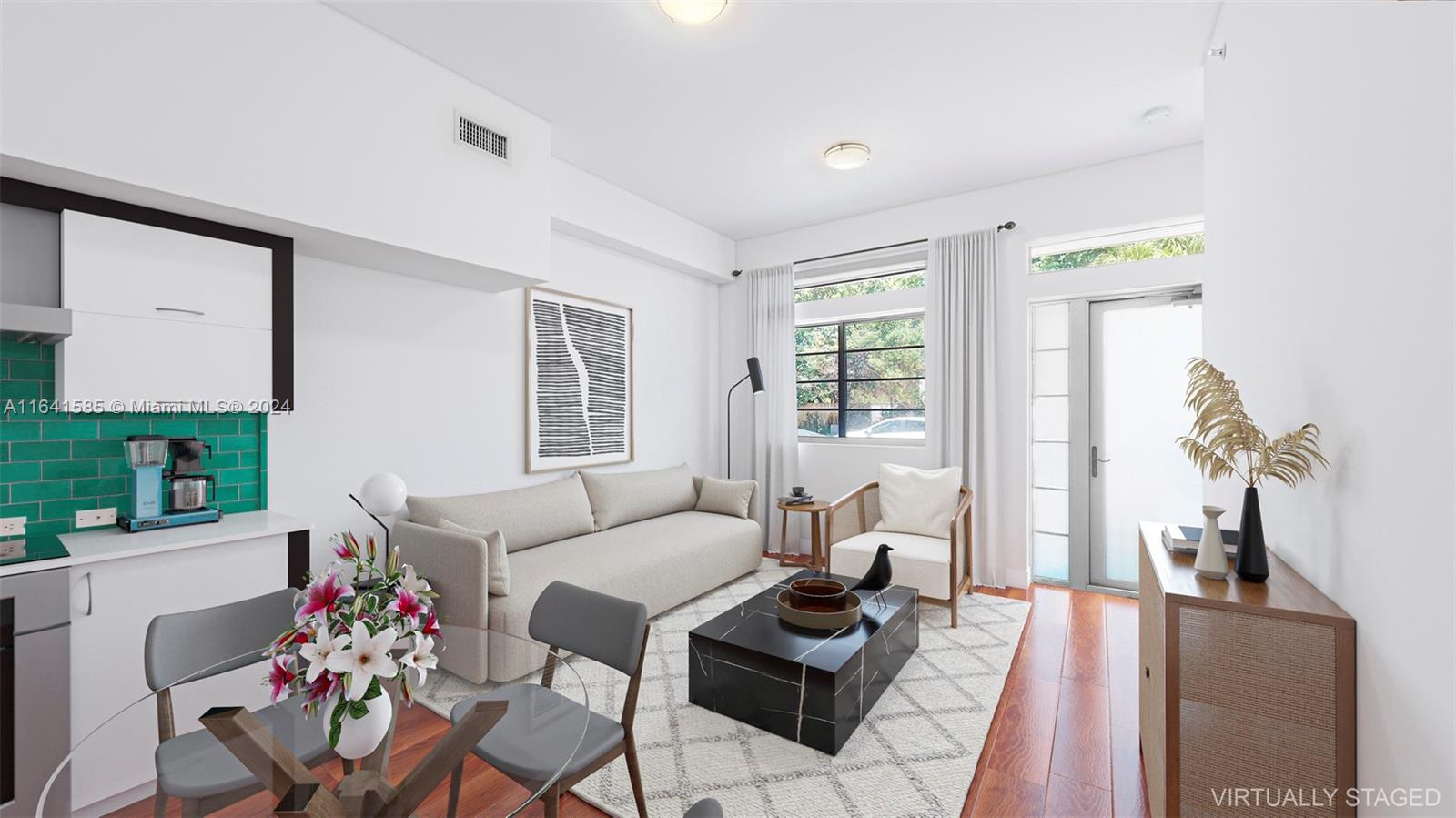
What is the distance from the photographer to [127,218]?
209 centimetres

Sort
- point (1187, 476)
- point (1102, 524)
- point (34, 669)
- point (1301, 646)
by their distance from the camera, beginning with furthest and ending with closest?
point (1102, 524), point (1187, 476), point (34, 669), point (1301, 646)

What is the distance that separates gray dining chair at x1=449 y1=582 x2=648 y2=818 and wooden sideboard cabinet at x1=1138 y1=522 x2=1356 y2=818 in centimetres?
140

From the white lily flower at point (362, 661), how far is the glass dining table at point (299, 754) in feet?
0.66

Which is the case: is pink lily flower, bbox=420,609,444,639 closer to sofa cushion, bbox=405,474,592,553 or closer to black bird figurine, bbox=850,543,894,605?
sofa cushion, bbox=405,474,592,553

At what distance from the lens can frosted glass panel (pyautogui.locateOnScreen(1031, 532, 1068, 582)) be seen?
4312 millimetres

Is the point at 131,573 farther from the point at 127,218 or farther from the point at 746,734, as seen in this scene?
the point at 746,734

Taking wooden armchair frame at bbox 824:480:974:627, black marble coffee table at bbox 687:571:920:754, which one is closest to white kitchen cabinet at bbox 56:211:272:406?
black marble coffee table at bbox 687:571:920:754

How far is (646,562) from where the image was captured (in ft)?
11.1

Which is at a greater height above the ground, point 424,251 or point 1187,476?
point 424,251

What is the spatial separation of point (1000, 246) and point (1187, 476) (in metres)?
2.00

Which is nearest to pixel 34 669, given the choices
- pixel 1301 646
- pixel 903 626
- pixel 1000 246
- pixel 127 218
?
pixel 127 218

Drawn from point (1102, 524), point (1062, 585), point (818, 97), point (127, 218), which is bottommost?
point (1062, 585)

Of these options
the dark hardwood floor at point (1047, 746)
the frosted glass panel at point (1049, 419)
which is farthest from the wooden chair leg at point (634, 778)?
the frosted glass panel at point (1049, 419)

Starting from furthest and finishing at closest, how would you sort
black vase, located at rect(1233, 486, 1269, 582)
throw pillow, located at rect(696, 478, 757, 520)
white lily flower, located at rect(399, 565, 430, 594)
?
throw pillow, located at rect(696, 478, 757, 520) < black vase, located at rect(1233, 486, 1269, 582) < white lily flower, located at rect(399, 565, 430, 594)
